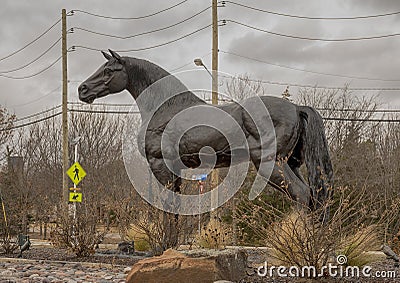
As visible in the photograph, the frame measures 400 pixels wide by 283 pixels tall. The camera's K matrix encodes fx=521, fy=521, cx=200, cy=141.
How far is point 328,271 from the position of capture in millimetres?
5320

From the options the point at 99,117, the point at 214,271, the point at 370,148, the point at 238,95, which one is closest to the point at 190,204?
the point at 214,271

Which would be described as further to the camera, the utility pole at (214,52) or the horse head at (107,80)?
the utility pole at (214,52)

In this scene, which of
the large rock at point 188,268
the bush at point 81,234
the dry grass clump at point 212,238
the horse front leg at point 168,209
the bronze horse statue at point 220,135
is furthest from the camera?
the bush at point 81,234

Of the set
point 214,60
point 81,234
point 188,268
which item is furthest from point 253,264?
point 214,60

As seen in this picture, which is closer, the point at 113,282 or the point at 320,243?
the point at 320,243

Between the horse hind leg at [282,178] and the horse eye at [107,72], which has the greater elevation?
the horse eye at [107,72]

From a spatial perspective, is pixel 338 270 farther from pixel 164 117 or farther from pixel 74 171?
pixel 74 171

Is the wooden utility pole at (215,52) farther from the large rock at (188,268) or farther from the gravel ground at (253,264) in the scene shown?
the large rock at (188,268)

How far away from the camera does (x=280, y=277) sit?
5.69 m

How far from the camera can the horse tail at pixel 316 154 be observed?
239 inches

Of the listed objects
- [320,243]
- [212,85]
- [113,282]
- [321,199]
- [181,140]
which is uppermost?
[212,85]

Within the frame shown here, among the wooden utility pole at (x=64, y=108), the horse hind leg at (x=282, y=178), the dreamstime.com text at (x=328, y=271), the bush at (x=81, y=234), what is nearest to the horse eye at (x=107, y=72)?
the horse hind leg at (x=282, y=178)

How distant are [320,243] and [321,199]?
105 centimetres

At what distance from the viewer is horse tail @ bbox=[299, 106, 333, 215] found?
19.9 feet
